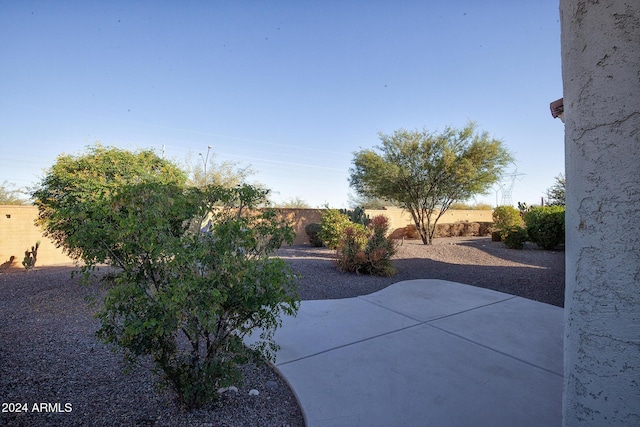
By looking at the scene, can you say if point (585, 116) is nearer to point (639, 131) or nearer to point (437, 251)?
point (639, 131)

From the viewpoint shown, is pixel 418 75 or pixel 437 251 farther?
pixel 437 251

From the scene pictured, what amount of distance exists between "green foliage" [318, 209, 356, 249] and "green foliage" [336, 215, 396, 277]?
410cm

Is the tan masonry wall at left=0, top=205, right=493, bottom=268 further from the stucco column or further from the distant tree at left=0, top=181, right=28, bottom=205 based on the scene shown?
the distant tree at left=0, top=181, right=28, bottom=205

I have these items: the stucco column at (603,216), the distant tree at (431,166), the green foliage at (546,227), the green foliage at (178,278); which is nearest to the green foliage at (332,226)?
the distant tree at (431,166)

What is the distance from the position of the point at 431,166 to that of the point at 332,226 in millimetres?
6257

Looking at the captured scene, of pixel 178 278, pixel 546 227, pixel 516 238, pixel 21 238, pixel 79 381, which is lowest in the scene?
pixel 79 381

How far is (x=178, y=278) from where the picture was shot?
87.3 inches

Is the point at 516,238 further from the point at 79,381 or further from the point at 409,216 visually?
the point at 79,381

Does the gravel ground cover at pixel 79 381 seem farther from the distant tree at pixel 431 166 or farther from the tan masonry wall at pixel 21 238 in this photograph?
the distant tree at pixel 431 166

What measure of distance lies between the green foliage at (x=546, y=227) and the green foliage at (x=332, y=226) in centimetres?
751

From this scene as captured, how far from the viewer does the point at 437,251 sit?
11.9 metres

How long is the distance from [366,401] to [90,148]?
7.22 metres

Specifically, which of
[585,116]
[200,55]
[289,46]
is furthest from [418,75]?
[585,116]

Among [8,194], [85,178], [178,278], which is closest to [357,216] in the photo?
[85,178]
